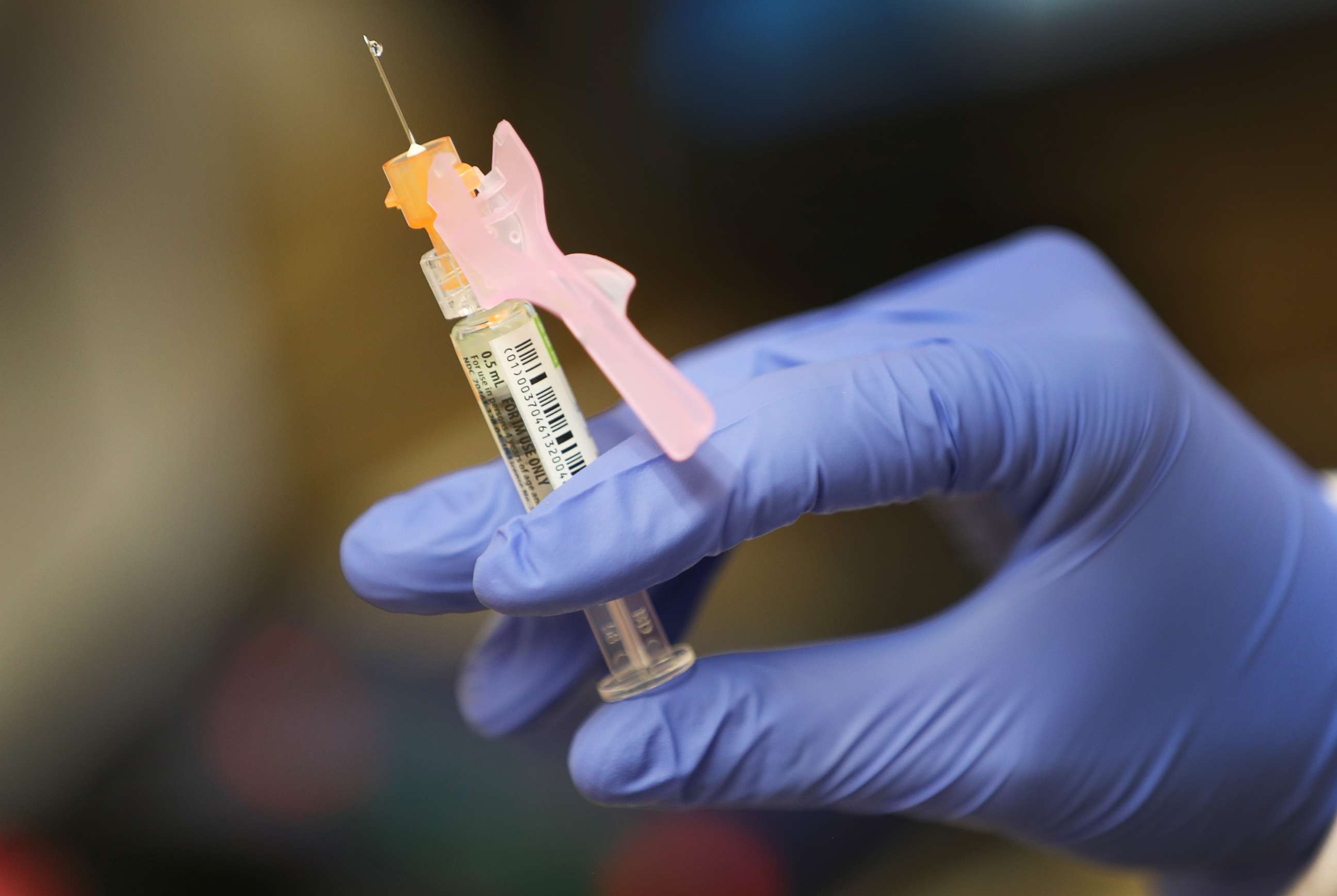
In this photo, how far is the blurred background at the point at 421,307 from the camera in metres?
1.05

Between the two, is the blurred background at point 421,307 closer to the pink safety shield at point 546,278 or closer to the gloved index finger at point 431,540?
the gloved index finger at point 431,540

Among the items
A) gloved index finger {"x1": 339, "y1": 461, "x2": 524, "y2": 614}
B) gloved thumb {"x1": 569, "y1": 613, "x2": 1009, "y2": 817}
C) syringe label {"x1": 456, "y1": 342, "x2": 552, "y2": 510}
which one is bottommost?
gloved thumb {"x1": 569, "y1": 613, "x2": 1009, "y2": 817}

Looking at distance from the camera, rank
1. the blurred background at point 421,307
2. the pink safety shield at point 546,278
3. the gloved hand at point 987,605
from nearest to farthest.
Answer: the pink safety shield at point 546,278 < the gloved hand at point 987,605 < the blurred background at point 421,307

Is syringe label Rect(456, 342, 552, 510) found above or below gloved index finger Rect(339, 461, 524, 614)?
above

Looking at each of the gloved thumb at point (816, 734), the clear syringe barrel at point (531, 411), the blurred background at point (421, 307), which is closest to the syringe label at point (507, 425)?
the clear syringe barrel at point (531, 411)

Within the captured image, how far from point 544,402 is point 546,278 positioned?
0.31ft

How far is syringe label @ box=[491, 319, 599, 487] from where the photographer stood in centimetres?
59

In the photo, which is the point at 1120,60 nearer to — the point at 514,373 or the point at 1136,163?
the point at 1136,163

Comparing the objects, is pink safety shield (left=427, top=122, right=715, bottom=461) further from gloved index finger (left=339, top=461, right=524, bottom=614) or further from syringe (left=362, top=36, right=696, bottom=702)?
gloved index finger (left=339, top=461, right=524, bottom=614)

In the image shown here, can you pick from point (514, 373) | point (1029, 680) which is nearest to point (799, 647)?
point (1029, 680)

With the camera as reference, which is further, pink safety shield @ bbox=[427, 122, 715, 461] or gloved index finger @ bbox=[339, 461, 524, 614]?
gloved index finger @ bbox=[339, 461, 524, 614]

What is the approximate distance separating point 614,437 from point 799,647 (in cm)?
24

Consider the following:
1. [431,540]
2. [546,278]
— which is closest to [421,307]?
[431,540]

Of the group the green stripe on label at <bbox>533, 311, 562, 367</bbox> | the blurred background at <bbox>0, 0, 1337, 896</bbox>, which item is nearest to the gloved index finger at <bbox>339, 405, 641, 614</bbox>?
the green stripe on label at <bbox>533, 311, 562, 367</bbox>
